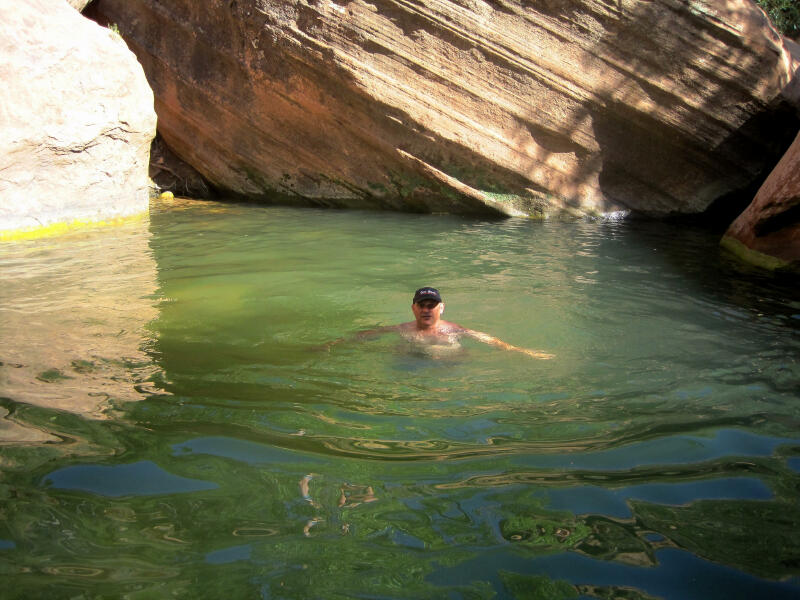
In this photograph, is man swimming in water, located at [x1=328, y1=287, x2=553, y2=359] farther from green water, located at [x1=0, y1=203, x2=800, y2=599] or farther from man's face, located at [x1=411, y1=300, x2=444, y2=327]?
green water, located at [x1=0, y1=203, x2=800, y2=599]

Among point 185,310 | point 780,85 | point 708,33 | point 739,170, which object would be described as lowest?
point 185,310

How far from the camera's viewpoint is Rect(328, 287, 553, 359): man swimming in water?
4.96 m

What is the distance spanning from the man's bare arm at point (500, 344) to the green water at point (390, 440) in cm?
8

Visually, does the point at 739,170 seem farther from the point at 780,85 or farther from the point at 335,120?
the point at 335,120

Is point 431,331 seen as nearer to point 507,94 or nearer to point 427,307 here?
point 427,307

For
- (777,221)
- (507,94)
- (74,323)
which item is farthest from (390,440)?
(507,94)

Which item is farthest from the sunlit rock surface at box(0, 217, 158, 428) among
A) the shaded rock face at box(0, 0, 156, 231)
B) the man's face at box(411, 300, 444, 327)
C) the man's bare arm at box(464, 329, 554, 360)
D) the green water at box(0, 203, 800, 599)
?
the man's bare arm at box(464, 329, 554, 360)

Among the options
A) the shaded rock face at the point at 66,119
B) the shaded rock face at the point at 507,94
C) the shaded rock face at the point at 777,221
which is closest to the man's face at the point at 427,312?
the shaded rock face at the point at 777,221

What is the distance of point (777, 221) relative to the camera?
769 centimetres

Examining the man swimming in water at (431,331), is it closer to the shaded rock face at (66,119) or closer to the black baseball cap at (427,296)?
the black baseball cap at (427,296)

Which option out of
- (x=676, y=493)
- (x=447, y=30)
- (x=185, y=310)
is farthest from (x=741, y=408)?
(x=447, y=30)

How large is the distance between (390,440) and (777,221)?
622cm

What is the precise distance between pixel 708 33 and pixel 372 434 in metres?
9.43

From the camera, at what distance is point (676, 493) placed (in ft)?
8.97
